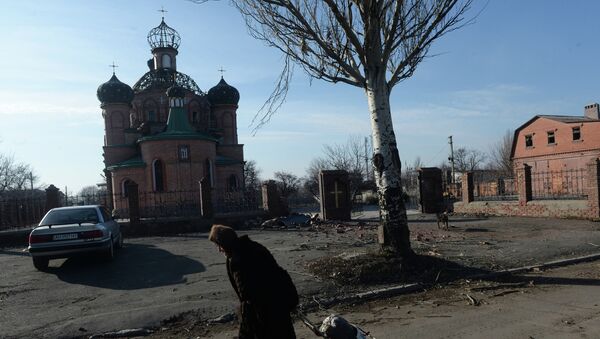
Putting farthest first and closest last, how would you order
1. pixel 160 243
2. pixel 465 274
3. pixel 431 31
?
pixel 160 243 → pixel 431 31 → pixel 465 274

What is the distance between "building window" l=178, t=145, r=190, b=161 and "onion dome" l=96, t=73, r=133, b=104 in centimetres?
1119

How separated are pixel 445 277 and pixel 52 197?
17783mm

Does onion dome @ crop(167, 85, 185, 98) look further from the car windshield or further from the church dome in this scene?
the car windshield

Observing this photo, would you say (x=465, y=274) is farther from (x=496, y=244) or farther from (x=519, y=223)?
(x=519, y=223)

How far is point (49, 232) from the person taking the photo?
10.8 meters

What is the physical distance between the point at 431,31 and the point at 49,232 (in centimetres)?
958

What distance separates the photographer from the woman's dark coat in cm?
382

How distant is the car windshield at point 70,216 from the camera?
455 inches

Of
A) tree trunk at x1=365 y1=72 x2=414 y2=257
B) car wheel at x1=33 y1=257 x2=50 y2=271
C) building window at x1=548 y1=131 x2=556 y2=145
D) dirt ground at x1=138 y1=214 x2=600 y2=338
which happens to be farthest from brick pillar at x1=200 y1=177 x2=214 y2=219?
building window at x1=548 y1=131 x2=556 y2=145

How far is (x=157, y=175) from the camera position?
3669cm

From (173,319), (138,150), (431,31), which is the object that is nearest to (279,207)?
(431,31)

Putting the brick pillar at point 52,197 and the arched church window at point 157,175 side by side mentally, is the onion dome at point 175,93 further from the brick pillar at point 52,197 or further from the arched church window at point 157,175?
the brick pillar at point 52,197

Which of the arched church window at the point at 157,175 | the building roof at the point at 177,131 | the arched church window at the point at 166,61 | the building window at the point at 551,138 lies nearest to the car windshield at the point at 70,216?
the building roof at the point at 177,131

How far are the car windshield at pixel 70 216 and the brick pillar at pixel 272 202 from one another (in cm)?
1056
